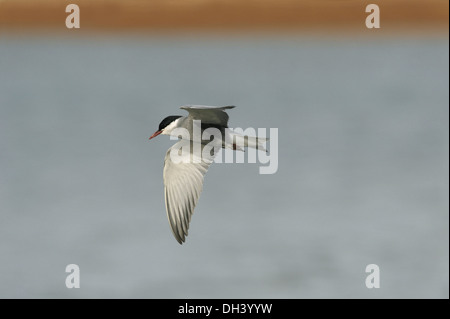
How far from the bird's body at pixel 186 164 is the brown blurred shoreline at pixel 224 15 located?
304cm

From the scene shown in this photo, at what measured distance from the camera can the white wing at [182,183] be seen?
279 centimetres

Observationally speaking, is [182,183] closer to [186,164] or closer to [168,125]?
[186,164]

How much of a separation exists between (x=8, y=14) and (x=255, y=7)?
1886mm

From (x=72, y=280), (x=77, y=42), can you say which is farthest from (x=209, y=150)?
(x=77, y=42)

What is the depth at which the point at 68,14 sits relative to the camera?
20.1ft

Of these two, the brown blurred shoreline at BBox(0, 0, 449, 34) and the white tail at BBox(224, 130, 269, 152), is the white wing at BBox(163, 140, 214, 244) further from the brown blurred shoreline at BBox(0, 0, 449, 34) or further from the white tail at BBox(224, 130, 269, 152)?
the brown blurred shoreline at BBox(0, 0, 449, 34)

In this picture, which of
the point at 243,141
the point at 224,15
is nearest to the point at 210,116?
the point at 243,141

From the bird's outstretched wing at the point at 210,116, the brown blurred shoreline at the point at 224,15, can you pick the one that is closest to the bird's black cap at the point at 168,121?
the bird's outstretched wing at the point at 210,116

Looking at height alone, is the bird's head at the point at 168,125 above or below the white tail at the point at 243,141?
above

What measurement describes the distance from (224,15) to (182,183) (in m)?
3.19

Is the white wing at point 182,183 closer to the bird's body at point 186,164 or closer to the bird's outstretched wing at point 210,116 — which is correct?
the bird's body at point 186,164

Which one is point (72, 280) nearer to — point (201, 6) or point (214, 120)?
point (214, 120)

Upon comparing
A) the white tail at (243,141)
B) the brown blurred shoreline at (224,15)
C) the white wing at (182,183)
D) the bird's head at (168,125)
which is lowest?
the white wing at (182,183)

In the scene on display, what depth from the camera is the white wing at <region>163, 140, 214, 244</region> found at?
9.15 ft
